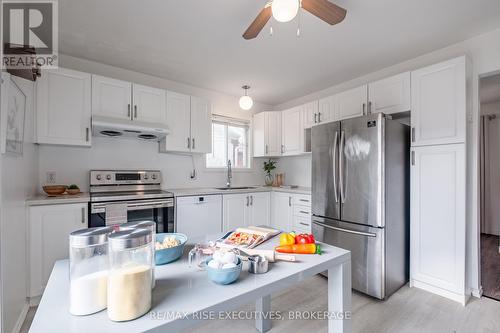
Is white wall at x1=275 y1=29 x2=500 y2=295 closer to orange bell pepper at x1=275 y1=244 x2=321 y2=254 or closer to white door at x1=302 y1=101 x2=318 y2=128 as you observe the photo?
white door at x1=302 y1=101 x2=318 y2=128

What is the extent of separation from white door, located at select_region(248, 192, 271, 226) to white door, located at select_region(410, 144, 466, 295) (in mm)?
1871

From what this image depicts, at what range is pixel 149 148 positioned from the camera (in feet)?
10.6

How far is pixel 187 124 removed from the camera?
321 centimetres

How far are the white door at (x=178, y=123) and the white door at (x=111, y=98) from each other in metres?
0.49

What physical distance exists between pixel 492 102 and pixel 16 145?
669 cm

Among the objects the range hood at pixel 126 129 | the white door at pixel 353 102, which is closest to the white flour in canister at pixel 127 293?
the range hood at pixel 126 129

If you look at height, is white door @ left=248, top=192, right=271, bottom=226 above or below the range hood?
below

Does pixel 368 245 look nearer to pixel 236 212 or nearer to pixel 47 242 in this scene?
pixel 236 212

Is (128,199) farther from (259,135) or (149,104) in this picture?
(259,135)

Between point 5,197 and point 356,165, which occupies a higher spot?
point 356,165

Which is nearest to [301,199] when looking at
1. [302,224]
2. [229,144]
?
[302,224]

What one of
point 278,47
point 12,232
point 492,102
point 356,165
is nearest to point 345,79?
point 278,47

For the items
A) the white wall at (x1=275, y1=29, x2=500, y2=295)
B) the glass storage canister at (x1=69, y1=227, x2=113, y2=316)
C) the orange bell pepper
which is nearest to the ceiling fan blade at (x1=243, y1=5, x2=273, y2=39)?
the orange bell pepper

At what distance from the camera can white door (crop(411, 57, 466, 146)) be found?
214cm
